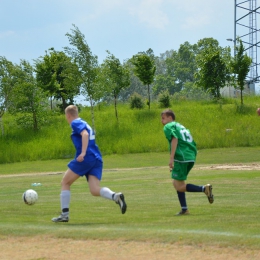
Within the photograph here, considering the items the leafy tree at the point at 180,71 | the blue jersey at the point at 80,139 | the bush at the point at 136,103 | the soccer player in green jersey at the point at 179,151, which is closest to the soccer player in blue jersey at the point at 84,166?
the blue jersey at the point at 80,139

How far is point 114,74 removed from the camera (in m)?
54.4

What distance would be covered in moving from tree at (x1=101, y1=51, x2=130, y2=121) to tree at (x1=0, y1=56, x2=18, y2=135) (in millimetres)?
7657

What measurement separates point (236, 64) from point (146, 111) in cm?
915

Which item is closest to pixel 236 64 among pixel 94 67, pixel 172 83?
pixel 94 67

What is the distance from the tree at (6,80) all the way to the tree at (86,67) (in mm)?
5167

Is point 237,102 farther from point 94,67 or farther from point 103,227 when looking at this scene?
point 103,227

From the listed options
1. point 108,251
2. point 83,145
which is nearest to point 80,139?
point 83,145

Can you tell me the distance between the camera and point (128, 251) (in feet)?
26.8

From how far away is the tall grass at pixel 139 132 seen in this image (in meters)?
49.1

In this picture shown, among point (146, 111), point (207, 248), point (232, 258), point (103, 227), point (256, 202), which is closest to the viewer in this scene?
point (232, 258)

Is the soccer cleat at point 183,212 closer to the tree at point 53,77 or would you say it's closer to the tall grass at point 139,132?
the tall grass at point 139,132

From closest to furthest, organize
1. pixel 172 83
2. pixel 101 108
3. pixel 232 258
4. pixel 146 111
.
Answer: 1. pixel 232 258
2. pixel 146 111
3. pixel 101 108
4. pixel 172 83

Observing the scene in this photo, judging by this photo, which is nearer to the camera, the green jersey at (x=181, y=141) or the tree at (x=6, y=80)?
the green jersey at (x=181, y=141)

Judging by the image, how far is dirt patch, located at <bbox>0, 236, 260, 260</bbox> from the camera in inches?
305
